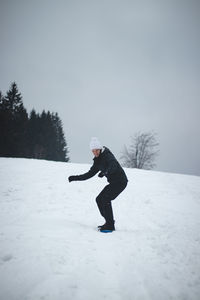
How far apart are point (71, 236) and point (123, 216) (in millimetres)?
2639

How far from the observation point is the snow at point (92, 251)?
2156mm

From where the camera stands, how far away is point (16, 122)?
3438 centimetres

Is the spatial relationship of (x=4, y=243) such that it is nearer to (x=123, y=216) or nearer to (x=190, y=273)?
(x=190, y=273)

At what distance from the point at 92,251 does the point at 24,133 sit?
119 feet

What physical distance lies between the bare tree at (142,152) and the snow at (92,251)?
2947 cm

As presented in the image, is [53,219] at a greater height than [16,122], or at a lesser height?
lesser

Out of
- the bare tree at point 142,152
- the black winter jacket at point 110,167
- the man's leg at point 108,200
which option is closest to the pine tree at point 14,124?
the bare tree at point 142,152

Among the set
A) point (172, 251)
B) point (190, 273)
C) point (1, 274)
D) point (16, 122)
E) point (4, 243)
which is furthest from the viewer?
point (16, 122)

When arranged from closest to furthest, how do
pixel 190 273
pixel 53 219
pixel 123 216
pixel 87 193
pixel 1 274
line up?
pixel 1 274 < pixel 190 273 < pixel 53 219 < pixel 123 216 < pixel 87 193

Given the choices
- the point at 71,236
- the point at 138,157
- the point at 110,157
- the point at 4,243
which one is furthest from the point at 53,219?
the point at 138,157

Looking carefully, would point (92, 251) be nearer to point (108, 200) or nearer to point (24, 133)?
point (108, 200)

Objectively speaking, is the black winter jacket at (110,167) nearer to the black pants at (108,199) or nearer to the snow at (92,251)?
the black pants at (108,199)

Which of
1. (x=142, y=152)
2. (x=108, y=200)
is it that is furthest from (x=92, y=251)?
(x=142, y=152)

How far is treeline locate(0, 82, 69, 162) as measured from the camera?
31844mm
